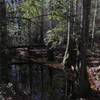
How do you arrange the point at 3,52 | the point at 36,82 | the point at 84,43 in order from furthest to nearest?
1. the point at 36,82
2. the point at 84,43
3. the point at 3,52

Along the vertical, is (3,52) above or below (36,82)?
above

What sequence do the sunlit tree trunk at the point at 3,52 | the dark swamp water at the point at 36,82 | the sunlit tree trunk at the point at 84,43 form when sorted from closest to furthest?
the sunlit tree trunk at the point at 3,52
the sunlit tree trunk at the point at 84,43
the dark swamp water at the point at 36,82

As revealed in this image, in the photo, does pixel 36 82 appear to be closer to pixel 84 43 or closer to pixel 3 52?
pixel 3 52

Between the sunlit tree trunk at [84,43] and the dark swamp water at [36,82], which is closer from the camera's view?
the sunlit tree trunk at [84,43]

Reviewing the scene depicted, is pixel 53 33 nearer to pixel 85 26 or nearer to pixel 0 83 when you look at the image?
pixel 85 26

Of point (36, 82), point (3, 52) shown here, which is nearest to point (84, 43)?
point (3, 52)

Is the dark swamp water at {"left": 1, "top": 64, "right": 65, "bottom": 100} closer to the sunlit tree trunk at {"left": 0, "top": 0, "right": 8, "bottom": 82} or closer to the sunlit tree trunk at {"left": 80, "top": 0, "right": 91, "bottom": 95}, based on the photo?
the sunlit tree trunk at {"left": 0, "top": 0, "right": 8, "bottom": 82}

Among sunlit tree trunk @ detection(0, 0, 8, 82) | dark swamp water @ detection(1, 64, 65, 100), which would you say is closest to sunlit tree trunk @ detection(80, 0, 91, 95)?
dark swamp water @ detection(1, 64, 65, 100)

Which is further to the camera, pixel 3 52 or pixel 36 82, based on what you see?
pixel 36 82

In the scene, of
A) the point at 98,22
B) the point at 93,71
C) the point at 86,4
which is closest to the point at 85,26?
the point at 86,4

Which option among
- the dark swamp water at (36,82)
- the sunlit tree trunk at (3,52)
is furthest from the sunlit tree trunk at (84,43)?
the sunlit tree trunk at (3,52)

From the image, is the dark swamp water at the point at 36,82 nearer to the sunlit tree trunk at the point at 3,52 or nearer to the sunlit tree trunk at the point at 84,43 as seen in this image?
the sunlit tree trunk at the point at 3,52

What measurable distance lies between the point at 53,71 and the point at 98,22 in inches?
978

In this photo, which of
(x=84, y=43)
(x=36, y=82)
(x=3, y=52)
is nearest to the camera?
(x=3, y=52)
